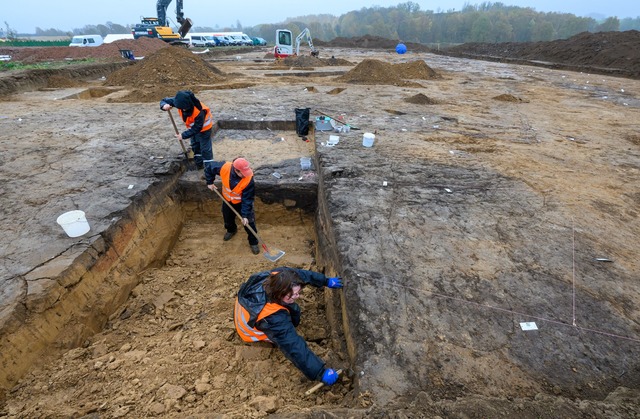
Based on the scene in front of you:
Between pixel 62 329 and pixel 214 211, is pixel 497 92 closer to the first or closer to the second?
pixel 214 211

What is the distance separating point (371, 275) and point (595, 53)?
26.2 metres

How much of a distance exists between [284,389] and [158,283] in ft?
7.03

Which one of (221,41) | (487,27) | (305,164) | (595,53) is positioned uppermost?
(487,27)

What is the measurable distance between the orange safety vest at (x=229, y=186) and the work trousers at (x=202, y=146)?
3.79 ft

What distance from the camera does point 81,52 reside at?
21.1 metres

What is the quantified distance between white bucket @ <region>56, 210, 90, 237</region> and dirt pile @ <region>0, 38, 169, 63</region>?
19.2m

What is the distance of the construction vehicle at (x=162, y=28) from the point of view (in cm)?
2422

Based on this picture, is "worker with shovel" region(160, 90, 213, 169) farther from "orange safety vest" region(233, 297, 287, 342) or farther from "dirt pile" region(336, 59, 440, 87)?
"dirt pile" region(336, 59, 440, 87)

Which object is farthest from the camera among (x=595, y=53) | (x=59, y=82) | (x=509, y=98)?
(x=595, y=53)

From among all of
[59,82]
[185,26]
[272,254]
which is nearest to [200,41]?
[185,26]

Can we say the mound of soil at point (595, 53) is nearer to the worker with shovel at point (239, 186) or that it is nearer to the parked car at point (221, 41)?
the worker with shovel at point (239, 186)

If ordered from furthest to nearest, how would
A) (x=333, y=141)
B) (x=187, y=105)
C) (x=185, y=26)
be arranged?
(x=185, y=26) < (x=333, y=141) < (x=187, y=105)

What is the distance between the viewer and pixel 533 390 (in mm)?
1983

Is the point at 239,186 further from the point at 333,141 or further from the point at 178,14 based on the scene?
the point at 178,14
